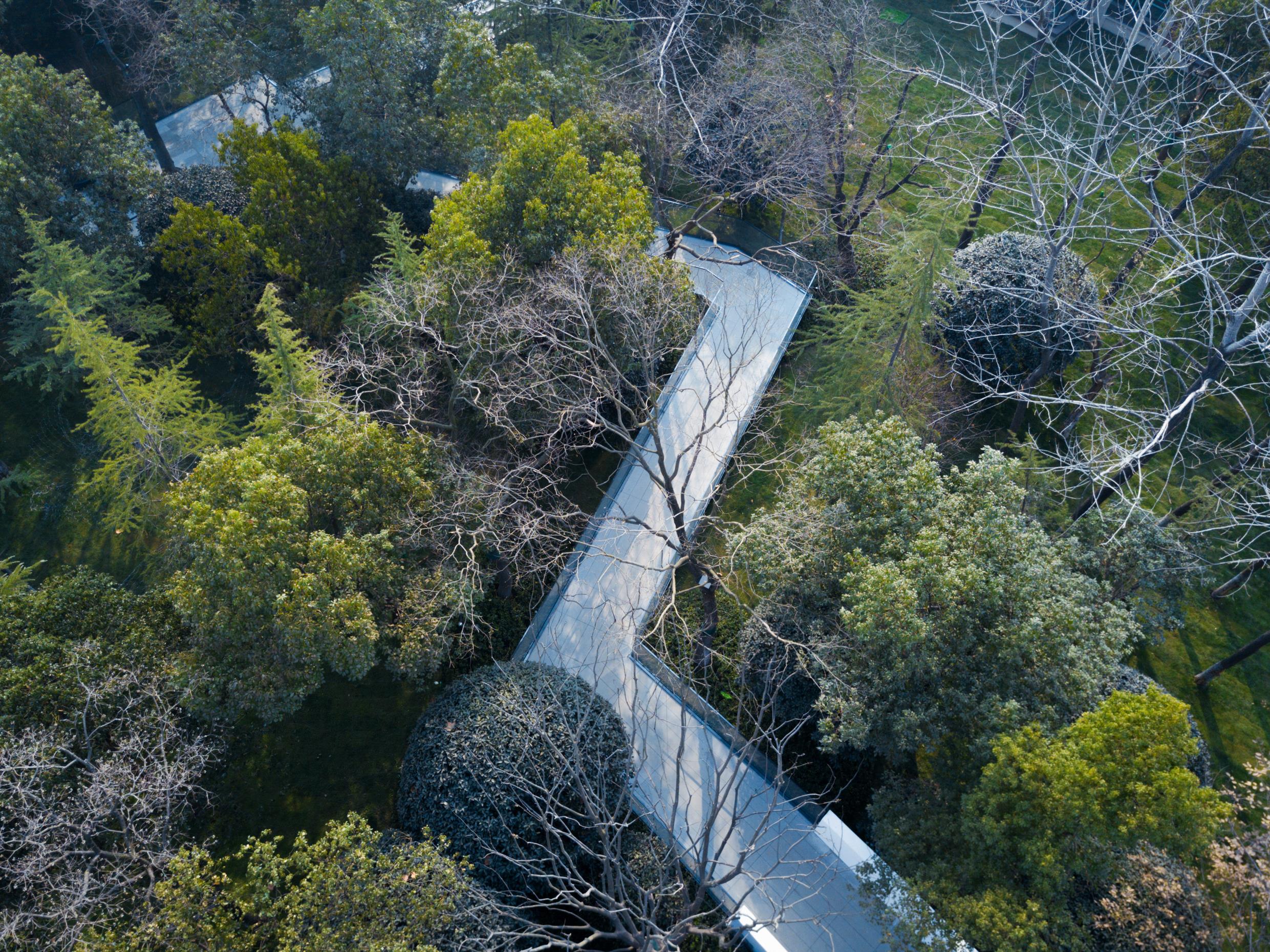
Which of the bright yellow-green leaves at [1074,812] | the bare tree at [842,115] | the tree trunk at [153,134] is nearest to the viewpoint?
the bright yellow-green leaves at [1074,812]

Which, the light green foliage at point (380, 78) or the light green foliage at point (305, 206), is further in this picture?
the light green foliage at point (380, 78)

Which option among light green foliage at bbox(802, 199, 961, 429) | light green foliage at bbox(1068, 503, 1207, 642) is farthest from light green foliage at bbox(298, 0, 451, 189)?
light green foliage at bbox(1068, 503, 1207, 642)

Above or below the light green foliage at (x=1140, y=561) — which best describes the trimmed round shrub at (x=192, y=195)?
above

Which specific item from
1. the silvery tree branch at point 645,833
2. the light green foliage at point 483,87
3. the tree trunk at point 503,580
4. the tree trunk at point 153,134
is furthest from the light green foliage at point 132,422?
the tree trunk at point 153,134

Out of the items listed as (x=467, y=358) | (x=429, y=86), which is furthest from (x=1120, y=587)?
(x=429, y=86)

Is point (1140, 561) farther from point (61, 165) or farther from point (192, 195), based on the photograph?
point (61, 165)

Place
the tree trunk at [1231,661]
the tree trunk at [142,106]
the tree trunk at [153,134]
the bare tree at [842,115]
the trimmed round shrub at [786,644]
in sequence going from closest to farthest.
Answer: the trimmed round shrub at [786,644], the tree trunk at [1231,661], the bare tree at [842,115], the tree trunk at [153,134], the tree trunk at [142,106]

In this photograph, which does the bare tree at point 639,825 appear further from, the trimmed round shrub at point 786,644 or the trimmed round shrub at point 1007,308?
the trimmed round shrub at point 1007,308

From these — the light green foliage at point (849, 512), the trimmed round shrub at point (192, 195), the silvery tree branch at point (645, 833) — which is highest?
the trimmed round shrub at point (192, 195)
